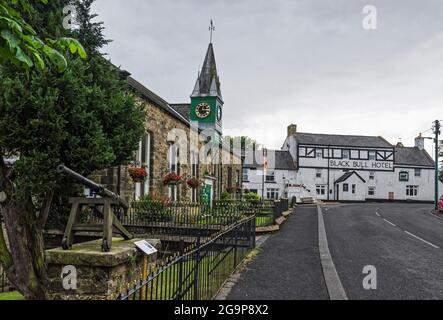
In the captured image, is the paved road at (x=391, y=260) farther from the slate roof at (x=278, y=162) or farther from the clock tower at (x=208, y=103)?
the slate roof at (x=278, y=162)

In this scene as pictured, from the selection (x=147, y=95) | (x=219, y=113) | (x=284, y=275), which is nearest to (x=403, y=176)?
(x=219, y=113)

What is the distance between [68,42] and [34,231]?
6.30m

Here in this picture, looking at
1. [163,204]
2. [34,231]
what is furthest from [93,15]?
[163,204]

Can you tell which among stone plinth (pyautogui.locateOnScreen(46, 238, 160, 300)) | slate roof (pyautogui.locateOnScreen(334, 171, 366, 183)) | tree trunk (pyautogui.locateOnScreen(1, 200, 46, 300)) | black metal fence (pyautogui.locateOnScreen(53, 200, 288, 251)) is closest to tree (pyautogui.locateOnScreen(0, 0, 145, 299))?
tree trunk (pyautogui.locateOnScreen(1, 200, 46, 300))

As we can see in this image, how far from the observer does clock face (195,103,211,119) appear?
30469 mm

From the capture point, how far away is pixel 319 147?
54.4 m

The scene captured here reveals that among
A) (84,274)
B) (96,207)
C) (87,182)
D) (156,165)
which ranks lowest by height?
(84,274)

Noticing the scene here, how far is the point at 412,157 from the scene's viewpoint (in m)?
58.2

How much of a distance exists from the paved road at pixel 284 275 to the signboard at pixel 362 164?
44.4 m

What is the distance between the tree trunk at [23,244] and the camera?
7870 millimetres

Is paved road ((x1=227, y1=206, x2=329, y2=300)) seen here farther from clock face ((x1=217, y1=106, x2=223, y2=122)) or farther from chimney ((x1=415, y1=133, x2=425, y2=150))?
chimney ((x1=415, y1=133, x2=425, y2=150))

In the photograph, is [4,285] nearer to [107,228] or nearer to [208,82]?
[107,228]

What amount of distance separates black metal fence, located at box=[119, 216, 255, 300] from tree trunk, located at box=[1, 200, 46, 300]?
279cm

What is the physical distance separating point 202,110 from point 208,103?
31.6 inches
